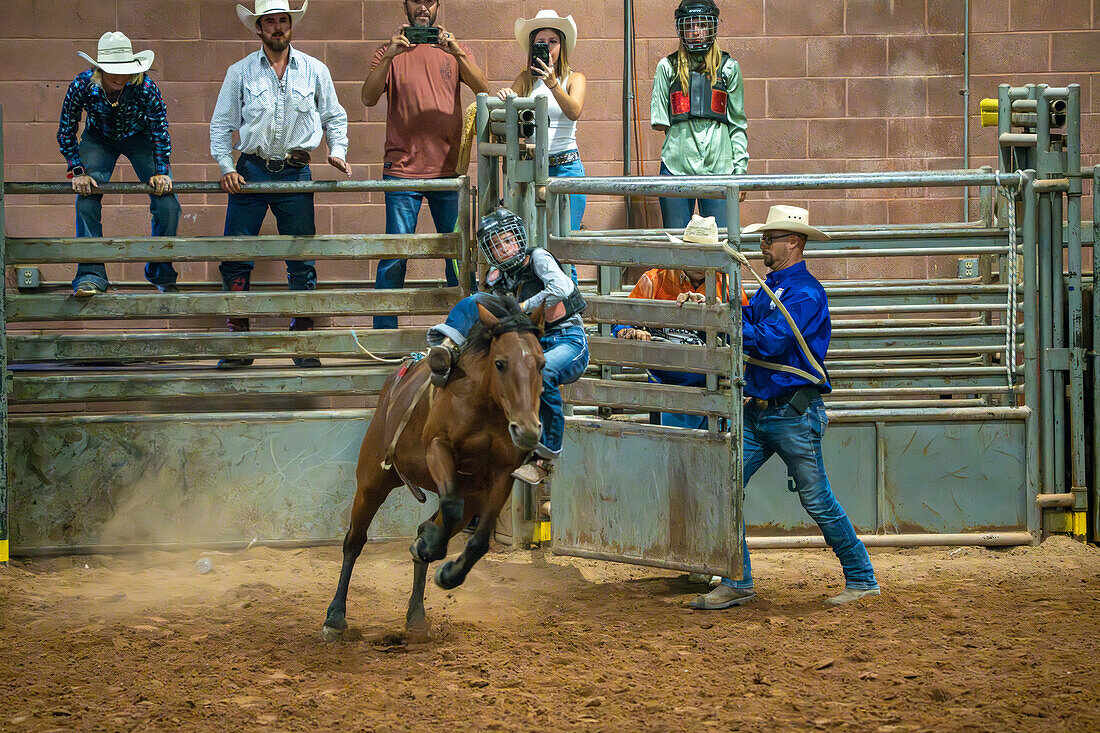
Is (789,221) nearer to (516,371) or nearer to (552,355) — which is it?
(552,355)

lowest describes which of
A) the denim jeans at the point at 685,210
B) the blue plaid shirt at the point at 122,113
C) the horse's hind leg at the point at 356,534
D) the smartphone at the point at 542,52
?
the horse's hind leg at the point at 356,534

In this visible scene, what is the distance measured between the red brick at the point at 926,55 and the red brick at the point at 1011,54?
0.16 meters

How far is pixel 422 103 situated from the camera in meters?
8.52

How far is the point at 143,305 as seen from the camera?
300 inches

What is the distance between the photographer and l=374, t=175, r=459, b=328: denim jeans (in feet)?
26.7

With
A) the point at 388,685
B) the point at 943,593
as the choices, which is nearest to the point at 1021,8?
the point at 943,593

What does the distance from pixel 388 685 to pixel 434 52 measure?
523cm

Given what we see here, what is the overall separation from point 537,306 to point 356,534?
1.75 meters

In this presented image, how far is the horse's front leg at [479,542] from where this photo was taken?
5383 millimetres

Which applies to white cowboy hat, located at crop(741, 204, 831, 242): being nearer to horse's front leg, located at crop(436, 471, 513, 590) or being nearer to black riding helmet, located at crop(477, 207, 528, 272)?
black riding helmet, located at crop(477, 207, 528, 272)

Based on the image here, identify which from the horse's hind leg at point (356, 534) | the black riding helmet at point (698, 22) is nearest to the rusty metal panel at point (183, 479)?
the horse's hind leg at point (356, 534)

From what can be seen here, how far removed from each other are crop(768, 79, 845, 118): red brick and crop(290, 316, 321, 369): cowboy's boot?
5.19 meters

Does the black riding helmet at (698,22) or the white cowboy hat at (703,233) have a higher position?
the black riding helmet at (698,22)

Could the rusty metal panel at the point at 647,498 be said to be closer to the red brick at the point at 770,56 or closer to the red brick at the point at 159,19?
the red brick at the point at 770,56
